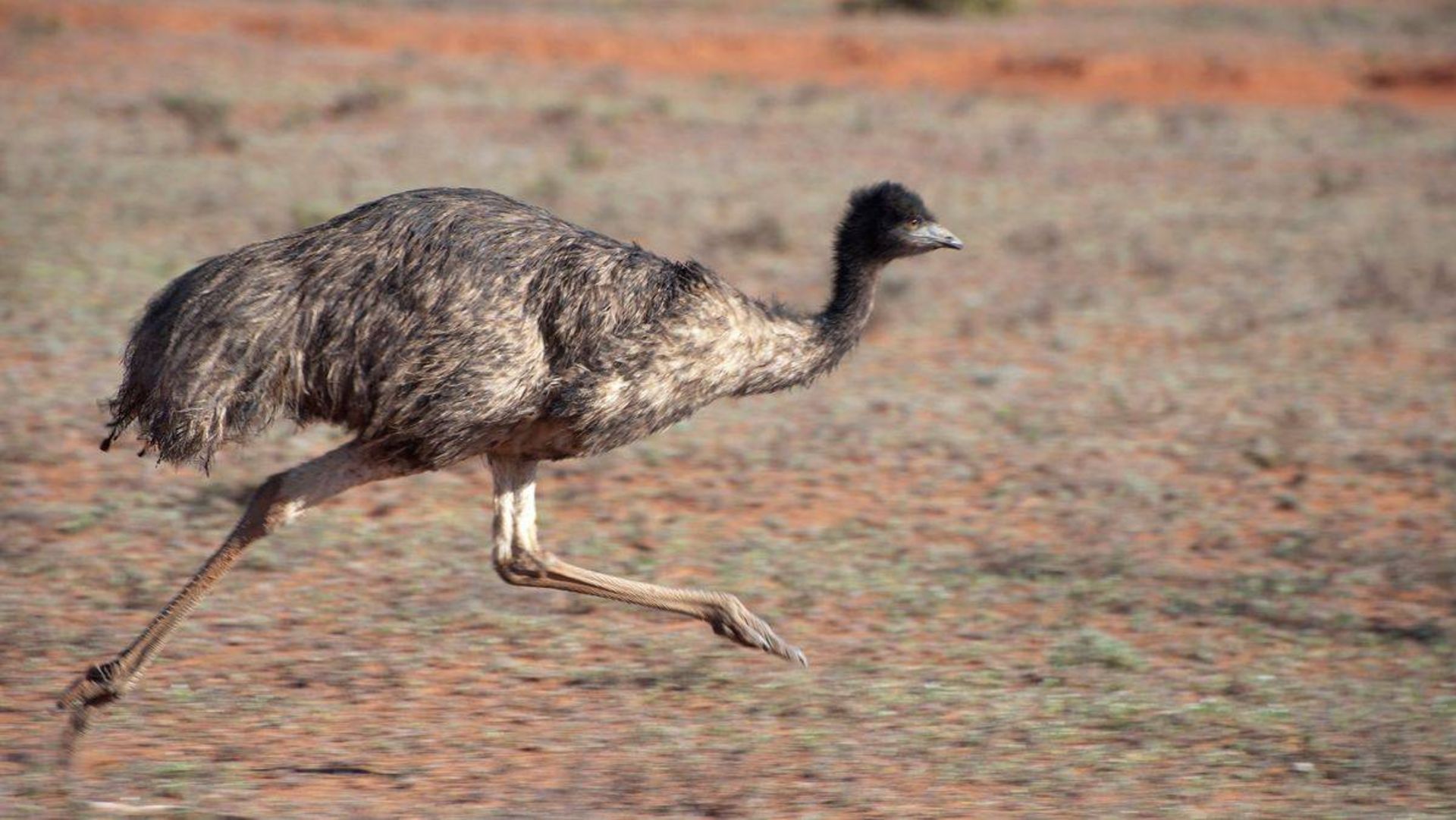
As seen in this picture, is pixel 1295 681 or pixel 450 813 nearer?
pixel 450 813

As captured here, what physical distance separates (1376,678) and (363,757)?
357 cm

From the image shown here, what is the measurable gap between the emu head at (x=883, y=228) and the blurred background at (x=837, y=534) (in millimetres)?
1475

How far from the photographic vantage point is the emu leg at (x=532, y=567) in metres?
5.45

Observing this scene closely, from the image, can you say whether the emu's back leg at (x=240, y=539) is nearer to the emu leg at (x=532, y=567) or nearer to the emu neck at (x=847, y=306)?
the emu leg at (x=532, y=567)

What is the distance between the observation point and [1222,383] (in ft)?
37.2

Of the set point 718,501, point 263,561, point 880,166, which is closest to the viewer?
point 263,561

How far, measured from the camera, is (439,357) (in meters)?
4.94

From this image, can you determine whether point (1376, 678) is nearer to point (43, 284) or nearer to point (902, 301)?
point (902, 301)

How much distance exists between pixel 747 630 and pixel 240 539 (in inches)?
59.3

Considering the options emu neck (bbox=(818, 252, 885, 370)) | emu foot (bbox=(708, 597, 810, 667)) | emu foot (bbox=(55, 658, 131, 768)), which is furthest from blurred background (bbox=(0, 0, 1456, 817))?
emu neck (bbox=(818, 252, 885, 370))

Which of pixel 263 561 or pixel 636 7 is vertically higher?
pixel 636 7

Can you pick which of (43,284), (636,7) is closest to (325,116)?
(43,284)

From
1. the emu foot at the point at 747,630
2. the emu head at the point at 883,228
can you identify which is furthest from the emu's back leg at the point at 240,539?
the emu head at the point at 883,228

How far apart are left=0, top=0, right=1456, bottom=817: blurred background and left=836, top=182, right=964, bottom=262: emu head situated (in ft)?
4.84
